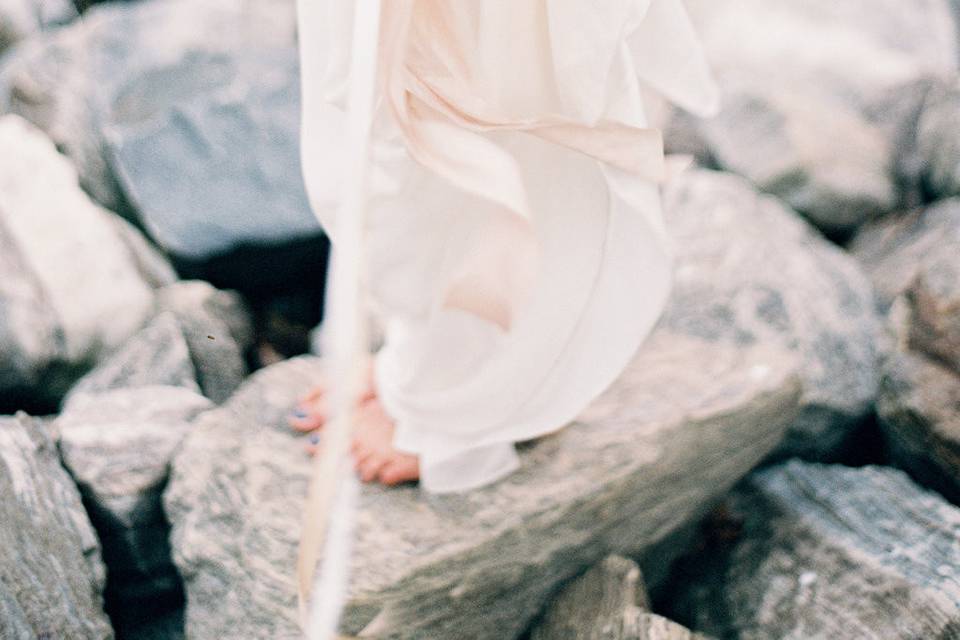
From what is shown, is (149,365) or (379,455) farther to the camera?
(149,365)

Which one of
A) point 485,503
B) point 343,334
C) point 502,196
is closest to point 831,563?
point 485,503

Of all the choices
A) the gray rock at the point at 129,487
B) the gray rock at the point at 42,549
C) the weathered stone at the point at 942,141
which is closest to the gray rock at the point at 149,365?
the gray rock at the point at 129,487

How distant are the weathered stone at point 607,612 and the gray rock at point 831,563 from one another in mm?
248

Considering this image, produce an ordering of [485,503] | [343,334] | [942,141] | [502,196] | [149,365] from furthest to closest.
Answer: [942,141], [149,365], [485,503], [502,196], [343,334]

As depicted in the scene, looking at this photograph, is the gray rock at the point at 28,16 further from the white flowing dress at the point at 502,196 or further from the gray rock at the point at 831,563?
the gray rock at the point at 831,563

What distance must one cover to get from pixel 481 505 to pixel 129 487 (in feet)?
2.03

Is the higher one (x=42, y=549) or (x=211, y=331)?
(x=42, y=549)

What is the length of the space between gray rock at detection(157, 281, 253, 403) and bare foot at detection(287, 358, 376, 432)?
39 centimetres

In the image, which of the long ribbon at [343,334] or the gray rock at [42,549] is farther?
the gray rock at [42,549]

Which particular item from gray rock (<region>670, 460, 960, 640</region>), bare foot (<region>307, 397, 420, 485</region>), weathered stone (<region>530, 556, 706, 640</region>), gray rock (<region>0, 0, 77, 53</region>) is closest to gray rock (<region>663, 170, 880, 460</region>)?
gray rock (<region>670, 460, 960, 640</region>)

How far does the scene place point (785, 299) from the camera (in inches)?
73.4

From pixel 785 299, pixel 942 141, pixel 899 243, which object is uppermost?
pixel 942 141

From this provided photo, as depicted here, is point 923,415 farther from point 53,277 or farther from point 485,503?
point 53,277

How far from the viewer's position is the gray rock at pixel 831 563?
4.00 feet
